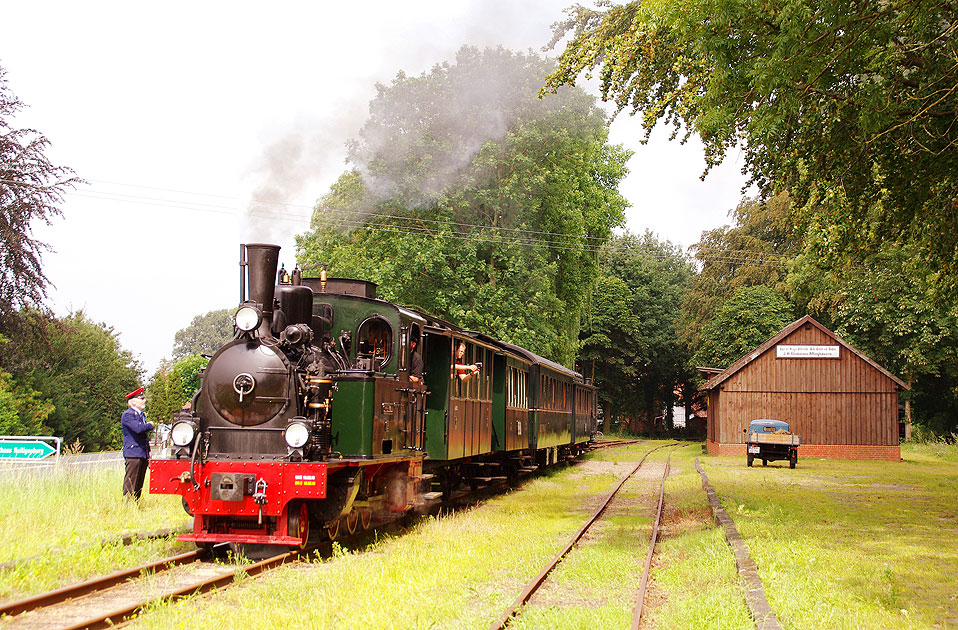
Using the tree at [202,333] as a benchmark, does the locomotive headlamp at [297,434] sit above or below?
below

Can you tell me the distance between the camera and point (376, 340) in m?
Answer: 10.3

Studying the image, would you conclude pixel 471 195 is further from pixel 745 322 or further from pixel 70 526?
pixel 745 322

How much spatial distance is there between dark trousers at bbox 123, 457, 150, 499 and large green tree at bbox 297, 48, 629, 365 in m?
14.7

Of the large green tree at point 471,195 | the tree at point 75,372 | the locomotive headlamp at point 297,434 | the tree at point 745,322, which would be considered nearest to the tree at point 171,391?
the tree at point 75,372

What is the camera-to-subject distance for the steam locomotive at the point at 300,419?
864 cm

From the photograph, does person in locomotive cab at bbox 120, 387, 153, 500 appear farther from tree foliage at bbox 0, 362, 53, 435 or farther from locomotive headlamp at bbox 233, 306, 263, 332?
tree foliage at bbox 0, 362, 53, 435

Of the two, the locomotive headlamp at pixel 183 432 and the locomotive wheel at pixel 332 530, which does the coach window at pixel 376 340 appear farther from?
the locomotive headlamp at pixel 183 432

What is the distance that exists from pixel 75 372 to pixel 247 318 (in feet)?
93.4

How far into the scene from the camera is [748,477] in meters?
22.6

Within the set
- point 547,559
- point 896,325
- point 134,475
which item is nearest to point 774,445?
point 896,325

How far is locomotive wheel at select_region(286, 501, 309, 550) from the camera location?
8.93 meters

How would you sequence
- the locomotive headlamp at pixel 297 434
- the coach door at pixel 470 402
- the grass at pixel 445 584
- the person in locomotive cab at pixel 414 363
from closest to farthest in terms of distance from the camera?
1. the grass at pixel 445 584
2. the locomotive headlamp at pixel 297 434
3. the person in locomotive cab at pixel 414 363
4. the coach door at pixel 470 402

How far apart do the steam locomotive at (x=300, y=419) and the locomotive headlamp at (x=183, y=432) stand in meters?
0.01

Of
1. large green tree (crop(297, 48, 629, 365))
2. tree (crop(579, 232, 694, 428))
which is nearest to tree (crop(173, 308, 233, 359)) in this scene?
tree (crop(579, 232, 694, 428))
